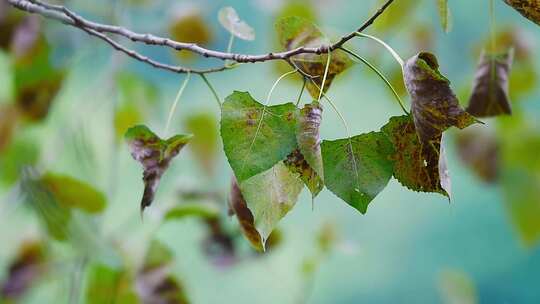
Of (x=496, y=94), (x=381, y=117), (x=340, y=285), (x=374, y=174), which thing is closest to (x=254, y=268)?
(x=340, y=285)

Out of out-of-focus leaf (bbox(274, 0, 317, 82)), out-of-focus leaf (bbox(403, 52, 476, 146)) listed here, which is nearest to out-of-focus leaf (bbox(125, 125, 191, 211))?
out-of-focus leaf (bbox(403, 52, 476, 146))

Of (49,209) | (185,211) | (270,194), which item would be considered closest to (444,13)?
(270,194)

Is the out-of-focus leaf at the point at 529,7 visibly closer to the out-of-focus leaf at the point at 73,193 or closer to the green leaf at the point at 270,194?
the green leaf at the point at 270,194

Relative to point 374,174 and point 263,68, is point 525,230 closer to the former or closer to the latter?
point 263,68

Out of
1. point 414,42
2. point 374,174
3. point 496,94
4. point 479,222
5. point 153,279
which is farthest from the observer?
point 479,222

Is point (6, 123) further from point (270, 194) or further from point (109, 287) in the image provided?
point (270, 194)
